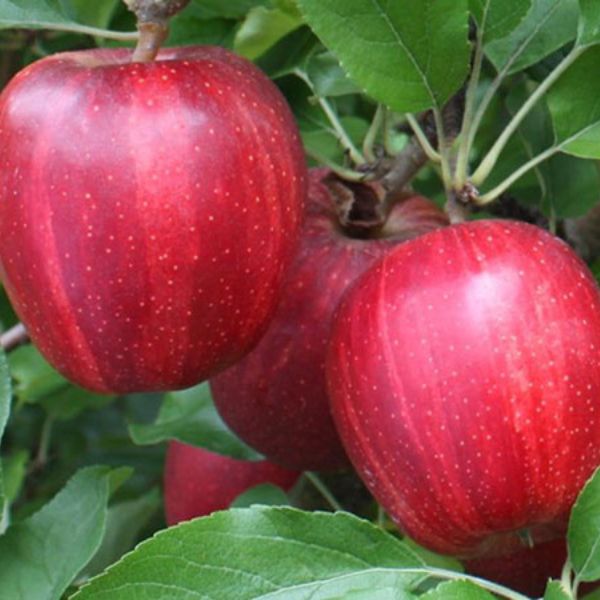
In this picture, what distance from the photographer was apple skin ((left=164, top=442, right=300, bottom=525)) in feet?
4.29

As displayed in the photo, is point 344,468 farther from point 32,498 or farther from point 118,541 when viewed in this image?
point 32,498

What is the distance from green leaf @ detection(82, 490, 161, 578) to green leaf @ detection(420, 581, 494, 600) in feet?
1.96

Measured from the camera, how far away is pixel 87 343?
0.90 meters

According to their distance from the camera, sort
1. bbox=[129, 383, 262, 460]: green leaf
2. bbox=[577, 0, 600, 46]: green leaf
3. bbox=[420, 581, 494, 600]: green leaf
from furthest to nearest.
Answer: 1. bbox=[129, 383, 262, 460]: green leaf
2. bbox=[577, 0, 600, 46]: green leaf
3. bbox=[420, 581, 494, 600]: green leaf

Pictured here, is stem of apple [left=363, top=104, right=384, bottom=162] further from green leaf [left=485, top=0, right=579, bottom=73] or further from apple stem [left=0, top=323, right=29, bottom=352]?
apple stem [left=0, top=323, right=29, bottom=352]

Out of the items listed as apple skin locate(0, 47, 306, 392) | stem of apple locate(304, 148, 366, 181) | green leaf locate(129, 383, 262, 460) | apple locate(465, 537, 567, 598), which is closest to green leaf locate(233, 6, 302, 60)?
stem of apple locate(304, 148, 366, 181)

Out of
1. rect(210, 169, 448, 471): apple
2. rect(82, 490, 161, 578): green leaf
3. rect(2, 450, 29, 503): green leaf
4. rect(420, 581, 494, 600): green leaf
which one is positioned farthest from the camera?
rect(2, 450, 29, 503): green leaf

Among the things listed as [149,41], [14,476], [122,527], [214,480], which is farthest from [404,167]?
[14,476]

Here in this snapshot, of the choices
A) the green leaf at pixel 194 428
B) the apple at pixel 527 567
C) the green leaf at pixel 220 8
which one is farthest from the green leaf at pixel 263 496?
the green leaf at pixel 220 8

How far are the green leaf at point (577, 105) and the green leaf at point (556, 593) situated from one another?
285 millimetres

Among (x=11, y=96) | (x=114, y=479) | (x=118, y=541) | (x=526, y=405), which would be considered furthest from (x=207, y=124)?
(x=118, y=541)

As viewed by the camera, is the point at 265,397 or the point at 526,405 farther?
the point at 265,397

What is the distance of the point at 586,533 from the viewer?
0.88m

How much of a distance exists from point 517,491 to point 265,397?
0.25 meters
